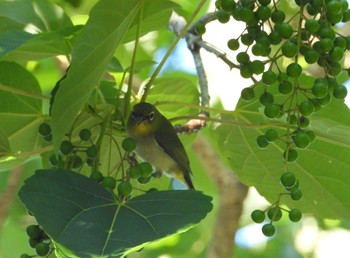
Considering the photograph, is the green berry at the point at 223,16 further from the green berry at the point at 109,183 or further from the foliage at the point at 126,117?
the green berry at the point at 109,183

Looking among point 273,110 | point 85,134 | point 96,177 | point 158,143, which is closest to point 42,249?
point 96,177

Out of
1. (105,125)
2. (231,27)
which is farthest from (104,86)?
(231,27)

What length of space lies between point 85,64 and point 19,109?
0.75 meters

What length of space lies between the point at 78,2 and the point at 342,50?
5.13ft

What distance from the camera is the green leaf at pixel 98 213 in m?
1.66

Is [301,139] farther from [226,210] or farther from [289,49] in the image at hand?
[226,210]

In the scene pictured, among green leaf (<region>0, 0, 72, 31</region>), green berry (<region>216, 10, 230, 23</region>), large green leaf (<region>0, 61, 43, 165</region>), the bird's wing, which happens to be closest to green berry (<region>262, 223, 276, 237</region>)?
green berry (<region>216, 10, 230, 23</region>)

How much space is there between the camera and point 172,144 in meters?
2.81

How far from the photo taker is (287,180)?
2.01 meters

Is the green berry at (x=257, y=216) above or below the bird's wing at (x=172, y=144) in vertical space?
below

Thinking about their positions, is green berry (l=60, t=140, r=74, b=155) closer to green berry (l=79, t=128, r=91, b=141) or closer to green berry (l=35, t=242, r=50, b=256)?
green berry (l=79, t=128, r=91, b=141)

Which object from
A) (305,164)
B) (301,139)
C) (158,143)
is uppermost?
(158,143)

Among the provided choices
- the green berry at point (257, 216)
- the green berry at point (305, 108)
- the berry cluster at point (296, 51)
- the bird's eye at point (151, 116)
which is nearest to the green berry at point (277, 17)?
the berry cluster at point (296, 51)

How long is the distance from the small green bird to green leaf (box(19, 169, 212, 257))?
2.57 feet
